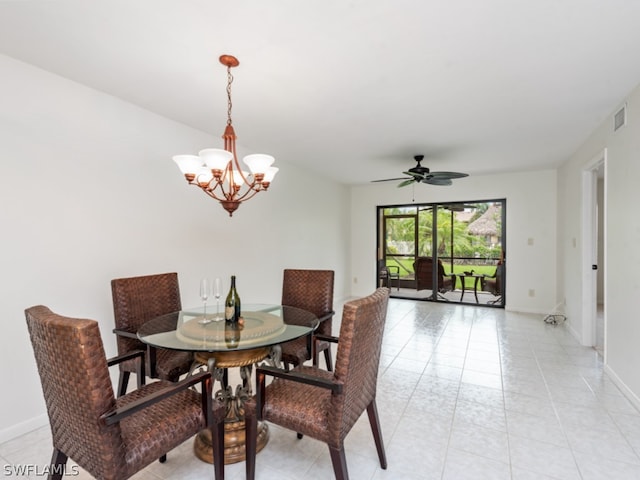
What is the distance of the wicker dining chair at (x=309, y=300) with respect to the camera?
234cm

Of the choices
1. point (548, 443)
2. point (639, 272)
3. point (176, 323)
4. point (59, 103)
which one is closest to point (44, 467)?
point (176, 323)

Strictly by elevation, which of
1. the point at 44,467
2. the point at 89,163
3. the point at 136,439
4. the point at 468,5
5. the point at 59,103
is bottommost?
the point at 44,467

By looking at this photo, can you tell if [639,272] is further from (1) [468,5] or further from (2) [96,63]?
(2) [96,63]

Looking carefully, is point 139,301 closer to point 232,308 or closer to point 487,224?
point 232,308

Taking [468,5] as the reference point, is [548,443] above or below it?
below

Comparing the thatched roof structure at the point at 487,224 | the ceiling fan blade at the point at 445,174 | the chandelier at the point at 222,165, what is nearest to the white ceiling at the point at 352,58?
the chandelier at the point at 222,165

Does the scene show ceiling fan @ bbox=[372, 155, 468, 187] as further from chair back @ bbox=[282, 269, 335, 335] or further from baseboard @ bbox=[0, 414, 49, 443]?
baseboard @ bbox=[0, 414, 49, 443]

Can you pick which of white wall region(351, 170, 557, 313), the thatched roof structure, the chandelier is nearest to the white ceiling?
the chandelier

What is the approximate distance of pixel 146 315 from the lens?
232cm

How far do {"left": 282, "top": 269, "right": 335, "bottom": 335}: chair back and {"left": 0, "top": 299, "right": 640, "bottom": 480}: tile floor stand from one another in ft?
2.67

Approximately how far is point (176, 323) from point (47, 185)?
131cm

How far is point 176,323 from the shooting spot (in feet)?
6.93

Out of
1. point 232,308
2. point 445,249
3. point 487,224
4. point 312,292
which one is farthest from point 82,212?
point 487,224

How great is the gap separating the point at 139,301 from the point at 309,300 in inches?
51.7
